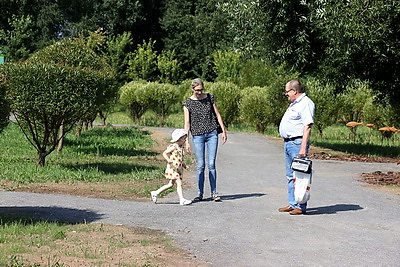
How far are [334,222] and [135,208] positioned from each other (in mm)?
2781

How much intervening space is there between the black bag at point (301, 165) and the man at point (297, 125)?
7cm

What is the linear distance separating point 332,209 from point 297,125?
1526mm

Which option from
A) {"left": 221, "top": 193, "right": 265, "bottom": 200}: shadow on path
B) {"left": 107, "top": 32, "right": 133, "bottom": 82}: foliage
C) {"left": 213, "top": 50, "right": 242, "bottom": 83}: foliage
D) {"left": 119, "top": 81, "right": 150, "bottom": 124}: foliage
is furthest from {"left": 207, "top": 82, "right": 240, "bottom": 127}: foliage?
{"left": 221, "top": 193, "right": 265, "bottom": 200}: shadow on path

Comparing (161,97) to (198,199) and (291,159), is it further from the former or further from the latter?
(291,159)

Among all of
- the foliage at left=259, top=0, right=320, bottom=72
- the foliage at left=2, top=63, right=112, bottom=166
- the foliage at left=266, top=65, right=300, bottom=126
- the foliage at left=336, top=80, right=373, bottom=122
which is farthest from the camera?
the foliage at left=336, top=80, right=373, bottom=122

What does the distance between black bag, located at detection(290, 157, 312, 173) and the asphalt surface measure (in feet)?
2.10

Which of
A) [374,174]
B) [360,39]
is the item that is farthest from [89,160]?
[360,39]

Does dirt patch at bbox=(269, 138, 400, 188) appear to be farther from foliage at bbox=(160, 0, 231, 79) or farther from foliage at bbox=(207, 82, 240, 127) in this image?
foliage at bbox=(160, 0, 231, 79)

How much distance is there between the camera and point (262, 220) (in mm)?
8492

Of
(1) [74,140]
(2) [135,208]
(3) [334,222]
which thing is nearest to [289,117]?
(3) [334,222]

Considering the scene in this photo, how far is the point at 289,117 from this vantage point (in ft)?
29.7

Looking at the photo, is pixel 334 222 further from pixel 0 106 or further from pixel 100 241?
pixel 0 106

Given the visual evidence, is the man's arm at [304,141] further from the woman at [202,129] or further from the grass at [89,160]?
the grass at [89,160]

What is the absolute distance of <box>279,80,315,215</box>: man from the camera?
8.82m
